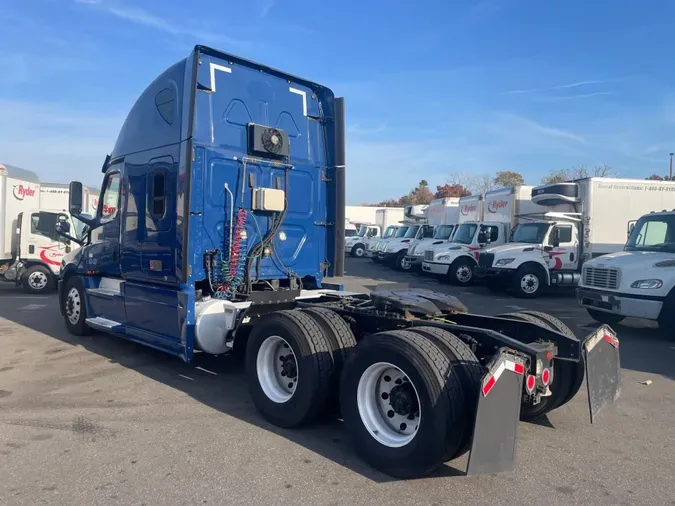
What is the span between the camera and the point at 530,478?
12.8ft

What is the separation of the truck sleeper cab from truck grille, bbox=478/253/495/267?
1.74 metres

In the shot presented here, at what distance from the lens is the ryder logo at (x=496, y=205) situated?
18.2 m

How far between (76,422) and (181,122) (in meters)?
3.23

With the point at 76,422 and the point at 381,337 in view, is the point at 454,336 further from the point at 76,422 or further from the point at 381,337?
the point at 76,422

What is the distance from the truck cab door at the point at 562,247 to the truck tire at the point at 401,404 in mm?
12602

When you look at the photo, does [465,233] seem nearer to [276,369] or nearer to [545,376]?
[276,369]

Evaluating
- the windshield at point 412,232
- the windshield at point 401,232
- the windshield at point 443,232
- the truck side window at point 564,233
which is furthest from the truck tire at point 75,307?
the windshield at point 401,232

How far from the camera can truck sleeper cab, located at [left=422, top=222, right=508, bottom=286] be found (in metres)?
18.0

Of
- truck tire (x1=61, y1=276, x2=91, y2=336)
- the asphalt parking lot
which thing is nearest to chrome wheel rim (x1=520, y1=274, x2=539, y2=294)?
the asphalt parking lot

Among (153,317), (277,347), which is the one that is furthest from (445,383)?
(153,317)

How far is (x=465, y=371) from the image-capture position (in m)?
3.79

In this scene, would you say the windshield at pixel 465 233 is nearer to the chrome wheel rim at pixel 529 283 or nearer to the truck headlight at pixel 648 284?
the chrome wheel rim at pixel 529 283

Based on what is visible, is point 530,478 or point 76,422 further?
point 76,422

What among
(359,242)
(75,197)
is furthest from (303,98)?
(359,242)
